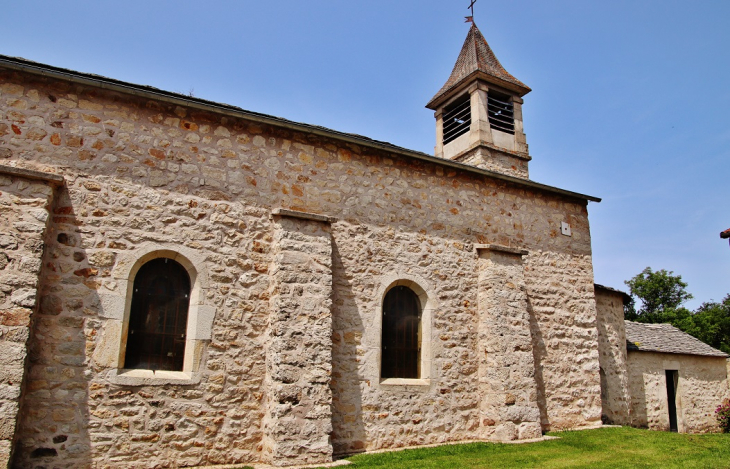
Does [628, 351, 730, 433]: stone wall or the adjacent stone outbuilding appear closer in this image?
the adjacent stone outbuilding

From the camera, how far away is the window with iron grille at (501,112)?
15.4 m

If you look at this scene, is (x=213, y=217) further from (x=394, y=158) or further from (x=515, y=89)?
(x=515, y=89)

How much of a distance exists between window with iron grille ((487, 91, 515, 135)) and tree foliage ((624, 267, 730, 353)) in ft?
78.7

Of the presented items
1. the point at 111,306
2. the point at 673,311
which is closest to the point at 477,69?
the point at 111,306

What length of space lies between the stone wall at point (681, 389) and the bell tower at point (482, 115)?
5.81 meters

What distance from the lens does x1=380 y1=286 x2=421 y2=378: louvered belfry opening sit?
8.88 m

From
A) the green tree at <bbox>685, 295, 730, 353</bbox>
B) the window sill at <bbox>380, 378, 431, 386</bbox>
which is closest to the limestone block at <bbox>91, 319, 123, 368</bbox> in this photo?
the window sill at <bbox>380, 378, 431, 386</bbox>

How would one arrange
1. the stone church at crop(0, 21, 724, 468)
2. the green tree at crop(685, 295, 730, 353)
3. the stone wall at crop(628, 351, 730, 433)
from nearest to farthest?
the stone church at crop(0, 21, 724, 468) < the stone wall at crop(628, 351, 730, 433) < the green tree at crop(685, 295, 730, 353)

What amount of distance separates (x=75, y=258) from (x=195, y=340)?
1.83 m

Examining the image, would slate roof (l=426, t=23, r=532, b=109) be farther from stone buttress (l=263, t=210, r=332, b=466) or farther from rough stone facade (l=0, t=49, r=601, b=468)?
stone buttress (l=263, t=210, r=332, b=466)

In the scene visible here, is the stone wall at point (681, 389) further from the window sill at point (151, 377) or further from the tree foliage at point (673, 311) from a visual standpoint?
the tree foliage at point (673, 311)

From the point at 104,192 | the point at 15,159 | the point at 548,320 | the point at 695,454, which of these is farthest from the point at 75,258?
the point at 695,454

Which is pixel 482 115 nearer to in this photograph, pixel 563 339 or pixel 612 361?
pixel 563 339

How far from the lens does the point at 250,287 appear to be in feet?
25.5
